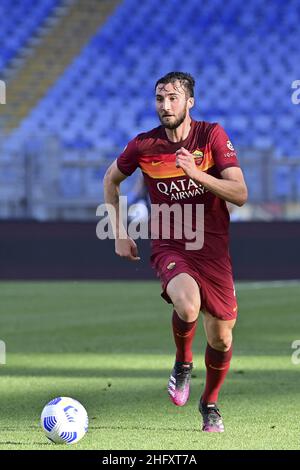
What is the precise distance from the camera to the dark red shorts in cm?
659

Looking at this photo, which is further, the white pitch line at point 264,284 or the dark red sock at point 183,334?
the white pitch line at point 264,284

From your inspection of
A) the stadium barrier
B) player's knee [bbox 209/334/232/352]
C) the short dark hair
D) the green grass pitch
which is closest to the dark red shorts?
player's knee [bbox 209/334/232/352]

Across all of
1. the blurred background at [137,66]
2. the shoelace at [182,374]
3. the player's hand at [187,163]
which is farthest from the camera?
the blurred background at [137,66]

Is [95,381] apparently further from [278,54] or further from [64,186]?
[278,54]

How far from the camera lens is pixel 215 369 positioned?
6637 millimetres

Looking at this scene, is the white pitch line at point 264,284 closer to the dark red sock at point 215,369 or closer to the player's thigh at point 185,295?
the dark red sock at point 215,369

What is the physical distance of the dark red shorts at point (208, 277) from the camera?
A: 6.59 m

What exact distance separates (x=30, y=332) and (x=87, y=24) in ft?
57.7

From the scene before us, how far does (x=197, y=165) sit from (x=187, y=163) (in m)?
0.45

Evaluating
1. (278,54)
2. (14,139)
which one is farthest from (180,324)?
(278,54)

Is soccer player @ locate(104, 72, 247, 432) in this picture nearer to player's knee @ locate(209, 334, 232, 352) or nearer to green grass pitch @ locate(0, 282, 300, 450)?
player's knee @ locate(209, 334, 232, 352)

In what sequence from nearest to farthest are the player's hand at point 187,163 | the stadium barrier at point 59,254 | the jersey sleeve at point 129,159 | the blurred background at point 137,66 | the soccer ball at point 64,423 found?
the soccer ball at point 64,423 → the player's hand at point 187,163 → the jersey sleeve at point 129,159 → the stadium barrier at point 59,254 → the blurred background at point 137,66

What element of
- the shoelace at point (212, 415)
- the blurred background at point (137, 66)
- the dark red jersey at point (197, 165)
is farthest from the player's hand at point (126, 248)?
the blurred background at point (137, 66)

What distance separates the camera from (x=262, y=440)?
19.6 ft
